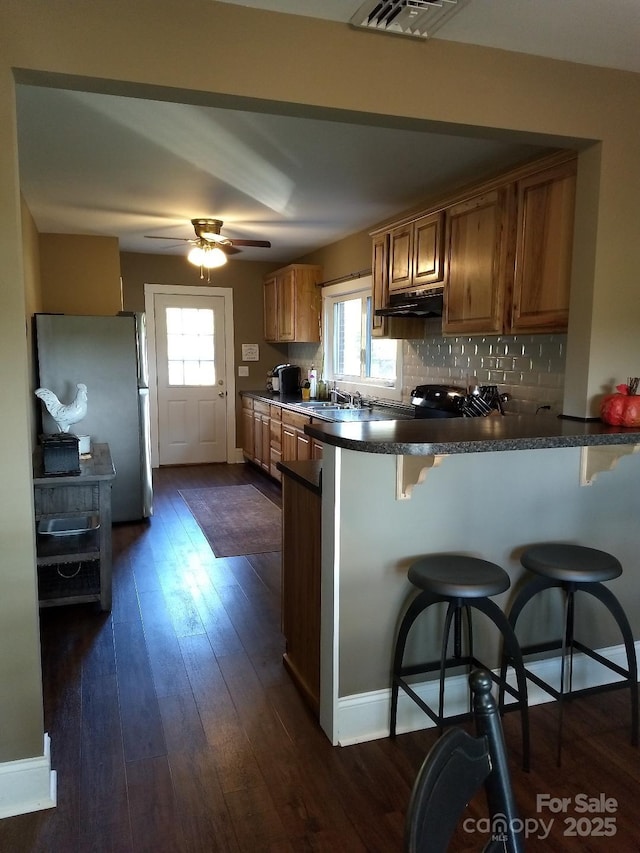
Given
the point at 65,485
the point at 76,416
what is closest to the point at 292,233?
the point at 76,416

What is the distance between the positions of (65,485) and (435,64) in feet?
8.49

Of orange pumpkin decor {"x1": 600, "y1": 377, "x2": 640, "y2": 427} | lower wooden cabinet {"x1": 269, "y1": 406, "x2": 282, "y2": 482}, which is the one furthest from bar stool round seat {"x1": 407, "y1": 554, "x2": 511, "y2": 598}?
lower wooden cabinet {"x1": 269, "y1": 406, "x2": 282, "y2": 482}

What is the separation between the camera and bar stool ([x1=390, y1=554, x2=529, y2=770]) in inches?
74.7

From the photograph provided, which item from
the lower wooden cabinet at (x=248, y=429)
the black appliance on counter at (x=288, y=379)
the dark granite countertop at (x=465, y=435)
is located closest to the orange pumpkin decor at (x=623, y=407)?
the dark granite countertop at (x=465, y=435)

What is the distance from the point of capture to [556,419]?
258cm

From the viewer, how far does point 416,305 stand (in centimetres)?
382

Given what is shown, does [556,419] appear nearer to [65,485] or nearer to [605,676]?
[605,676]

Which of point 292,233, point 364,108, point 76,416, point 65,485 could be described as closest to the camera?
point 364,108

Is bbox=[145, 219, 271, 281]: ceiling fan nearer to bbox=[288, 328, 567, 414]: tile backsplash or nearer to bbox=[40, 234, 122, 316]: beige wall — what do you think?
bbox=[40, 234, 122, 316]: beige wall

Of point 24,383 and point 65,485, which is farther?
point 65,485

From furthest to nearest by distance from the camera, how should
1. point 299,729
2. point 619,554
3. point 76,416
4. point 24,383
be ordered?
point 76,416 → point 619,554 → point 299,729 → point 24,383

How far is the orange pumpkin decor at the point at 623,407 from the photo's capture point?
229 centimetres

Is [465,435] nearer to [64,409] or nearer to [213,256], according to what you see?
[64,409]

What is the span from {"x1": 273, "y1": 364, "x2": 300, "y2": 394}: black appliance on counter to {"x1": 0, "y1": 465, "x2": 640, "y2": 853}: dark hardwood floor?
3762mm
